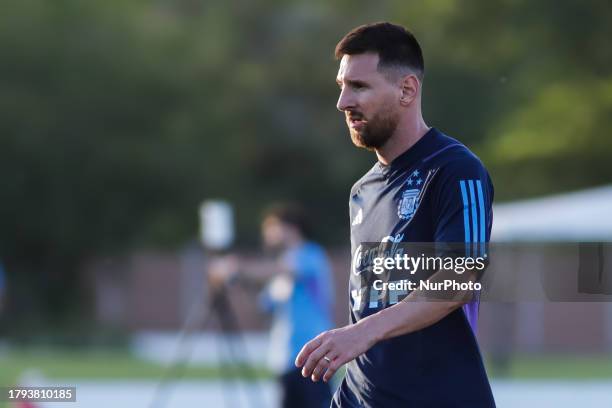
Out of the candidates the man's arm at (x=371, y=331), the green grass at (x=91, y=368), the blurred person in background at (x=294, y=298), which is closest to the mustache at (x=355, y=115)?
the man's arm at (x=371, y=331)

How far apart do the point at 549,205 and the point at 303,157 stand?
2080 centimetres

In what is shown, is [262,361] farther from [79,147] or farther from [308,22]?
[308,22]

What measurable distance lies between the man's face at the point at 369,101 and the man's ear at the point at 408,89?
18 millimetres

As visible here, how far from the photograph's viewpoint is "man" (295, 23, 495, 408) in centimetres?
388

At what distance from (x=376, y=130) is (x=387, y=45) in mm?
283

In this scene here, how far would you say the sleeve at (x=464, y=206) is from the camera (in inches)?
155

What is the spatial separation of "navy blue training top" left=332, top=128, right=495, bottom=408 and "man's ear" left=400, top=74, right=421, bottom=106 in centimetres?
13

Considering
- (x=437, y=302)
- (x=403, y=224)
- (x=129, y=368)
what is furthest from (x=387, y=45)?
(x=129, y=368)

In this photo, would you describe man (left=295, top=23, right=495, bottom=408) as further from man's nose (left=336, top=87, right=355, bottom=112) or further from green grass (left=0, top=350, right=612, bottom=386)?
green grass (left=0, top=350, right=612, bottom=386)

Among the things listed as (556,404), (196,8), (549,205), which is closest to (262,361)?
(549,205)

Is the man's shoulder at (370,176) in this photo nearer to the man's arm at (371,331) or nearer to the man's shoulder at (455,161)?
the man's shoulder at (455,161)

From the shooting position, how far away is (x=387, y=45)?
14.0ft

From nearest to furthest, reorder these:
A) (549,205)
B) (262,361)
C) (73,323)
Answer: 1. (549,205)
2. (262,361)
3. (73,323)

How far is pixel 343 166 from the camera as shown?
4044 centimetres
